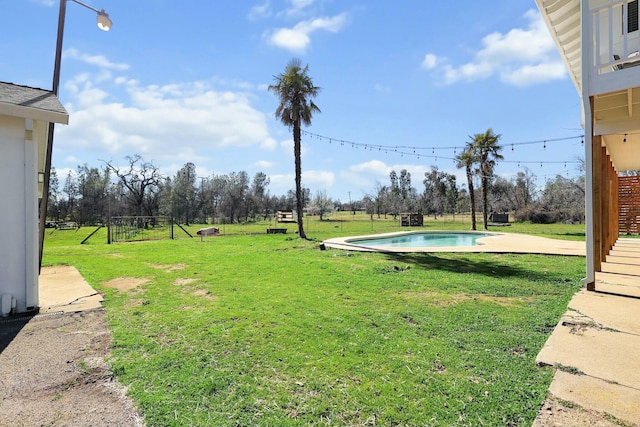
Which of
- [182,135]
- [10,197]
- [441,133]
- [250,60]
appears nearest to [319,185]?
[182,135]

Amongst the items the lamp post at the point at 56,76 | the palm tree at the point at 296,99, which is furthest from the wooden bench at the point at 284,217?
the lamp post at the point at 56,76

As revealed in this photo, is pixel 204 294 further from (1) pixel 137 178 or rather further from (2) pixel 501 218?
(1) pixel 137 178

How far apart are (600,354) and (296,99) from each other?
14710mm

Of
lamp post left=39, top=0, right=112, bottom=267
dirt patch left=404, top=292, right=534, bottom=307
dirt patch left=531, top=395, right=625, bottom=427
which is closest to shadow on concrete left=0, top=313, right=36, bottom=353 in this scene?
lamp post left=39, top=0, right=112, bottom=267

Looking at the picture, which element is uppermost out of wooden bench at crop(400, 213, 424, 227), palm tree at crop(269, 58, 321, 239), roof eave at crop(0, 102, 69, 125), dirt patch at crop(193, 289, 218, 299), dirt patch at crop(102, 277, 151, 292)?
palm tree at crop(269, 58, 321, 239)

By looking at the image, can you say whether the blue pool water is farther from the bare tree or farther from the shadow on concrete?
the bare tree

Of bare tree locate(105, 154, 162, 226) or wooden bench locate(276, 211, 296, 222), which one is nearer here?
→ wooden bench locate(276, 211, 296, 222)

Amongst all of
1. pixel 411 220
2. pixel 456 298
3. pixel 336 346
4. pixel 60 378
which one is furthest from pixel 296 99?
pixel 60 378

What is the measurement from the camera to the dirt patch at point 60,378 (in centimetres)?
206

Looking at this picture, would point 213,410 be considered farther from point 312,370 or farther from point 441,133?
point 441,133

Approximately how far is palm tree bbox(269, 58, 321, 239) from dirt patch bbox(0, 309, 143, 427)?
12097 millimetres

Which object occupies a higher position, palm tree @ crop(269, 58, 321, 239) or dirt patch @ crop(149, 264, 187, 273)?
palm tree @ crop(269, 58, 321, 239)

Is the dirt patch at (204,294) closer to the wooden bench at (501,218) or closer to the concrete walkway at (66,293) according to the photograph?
the concrete walkway at (66,293)

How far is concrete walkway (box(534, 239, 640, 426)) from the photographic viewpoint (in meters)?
2.03
